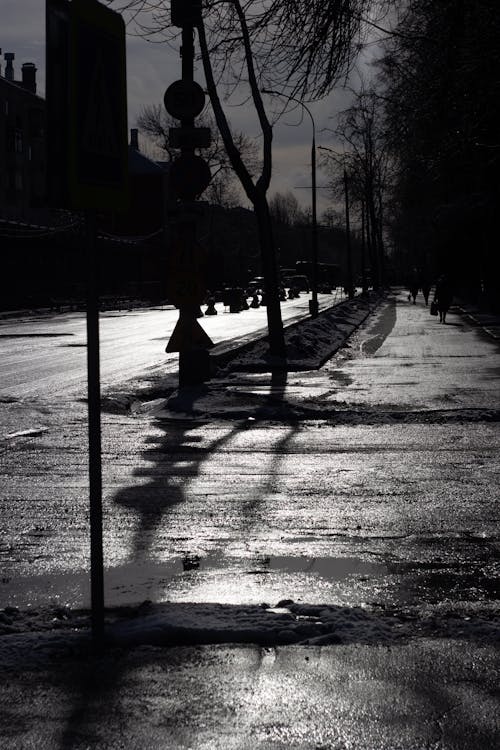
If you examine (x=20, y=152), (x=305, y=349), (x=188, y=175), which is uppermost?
(x=20, y=152)

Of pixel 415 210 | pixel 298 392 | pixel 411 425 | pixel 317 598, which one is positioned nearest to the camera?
pixel 317 598

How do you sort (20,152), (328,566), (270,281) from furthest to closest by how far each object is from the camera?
(20,152), (270,281), (328,566)

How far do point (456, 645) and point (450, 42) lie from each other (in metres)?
10.0

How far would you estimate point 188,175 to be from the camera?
16.1 m

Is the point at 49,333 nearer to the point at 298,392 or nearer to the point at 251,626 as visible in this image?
the point at 298,392

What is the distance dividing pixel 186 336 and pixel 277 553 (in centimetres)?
981

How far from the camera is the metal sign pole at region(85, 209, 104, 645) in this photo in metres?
4.89

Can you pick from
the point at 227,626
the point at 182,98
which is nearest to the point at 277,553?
the point at 227,626

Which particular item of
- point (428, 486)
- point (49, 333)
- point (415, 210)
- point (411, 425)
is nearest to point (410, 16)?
point (411, 425)

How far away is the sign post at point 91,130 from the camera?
15.4ft

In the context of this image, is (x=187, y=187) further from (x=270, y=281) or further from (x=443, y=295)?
(x=443, y=295)

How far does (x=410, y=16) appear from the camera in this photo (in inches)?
683

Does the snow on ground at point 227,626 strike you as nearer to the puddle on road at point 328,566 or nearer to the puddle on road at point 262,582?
the puddle on road at point 262,582

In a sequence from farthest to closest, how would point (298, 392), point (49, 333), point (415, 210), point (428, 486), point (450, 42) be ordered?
point (415, 210)
point (49, 333)
point (298, 392)
point (450, 42)
point (428, 486)
